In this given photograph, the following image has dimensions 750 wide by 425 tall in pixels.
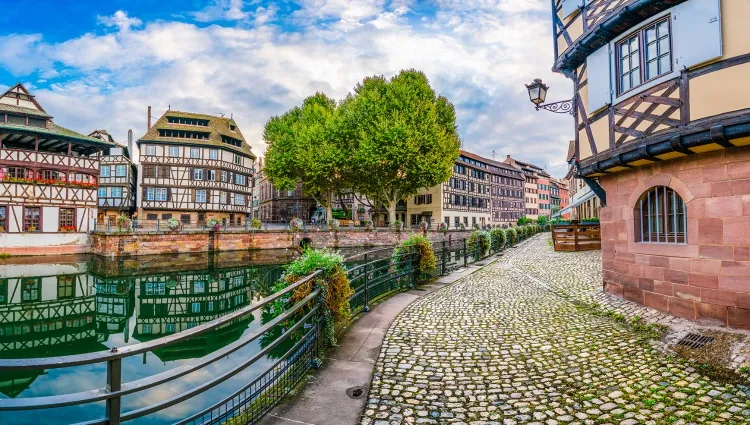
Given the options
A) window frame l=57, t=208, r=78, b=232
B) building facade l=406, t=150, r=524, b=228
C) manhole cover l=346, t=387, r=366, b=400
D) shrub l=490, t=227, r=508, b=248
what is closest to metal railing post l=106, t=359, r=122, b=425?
manhole cover l=346, t=387, r=366, b=400

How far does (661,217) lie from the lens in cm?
792

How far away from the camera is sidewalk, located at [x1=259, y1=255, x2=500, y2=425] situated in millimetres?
4008

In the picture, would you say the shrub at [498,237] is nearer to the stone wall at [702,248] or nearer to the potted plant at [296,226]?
the stone wall at [702,248]

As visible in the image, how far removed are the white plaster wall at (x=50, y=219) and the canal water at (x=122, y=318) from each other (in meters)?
3.09

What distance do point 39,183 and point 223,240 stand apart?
1390 centimetres

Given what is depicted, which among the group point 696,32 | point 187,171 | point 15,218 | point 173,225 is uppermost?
point 187,171

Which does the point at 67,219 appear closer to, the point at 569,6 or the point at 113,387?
the point at 569,6

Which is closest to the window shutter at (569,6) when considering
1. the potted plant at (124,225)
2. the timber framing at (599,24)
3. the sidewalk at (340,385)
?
the timber framing at (599,24)

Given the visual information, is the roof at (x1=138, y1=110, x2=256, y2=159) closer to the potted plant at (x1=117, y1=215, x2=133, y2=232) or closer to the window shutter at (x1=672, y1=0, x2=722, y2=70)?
the potted plant at (x1=117, y1=215, x2=133, y2=232)

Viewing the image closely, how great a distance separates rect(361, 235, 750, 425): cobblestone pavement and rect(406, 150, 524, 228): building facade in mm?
46681

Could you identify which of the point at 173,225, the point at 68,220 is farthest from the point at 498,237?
the point at 68,220

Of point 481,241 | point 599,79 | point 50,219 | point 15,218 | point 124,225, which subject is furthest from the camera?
point 124,225

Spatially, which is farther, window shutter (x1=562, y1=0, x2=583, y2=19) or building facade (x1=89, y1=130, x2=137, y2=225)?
building facade (x1=89, y1=130, x2=137, y2=225)

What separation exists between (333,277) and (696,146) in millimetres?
6322
